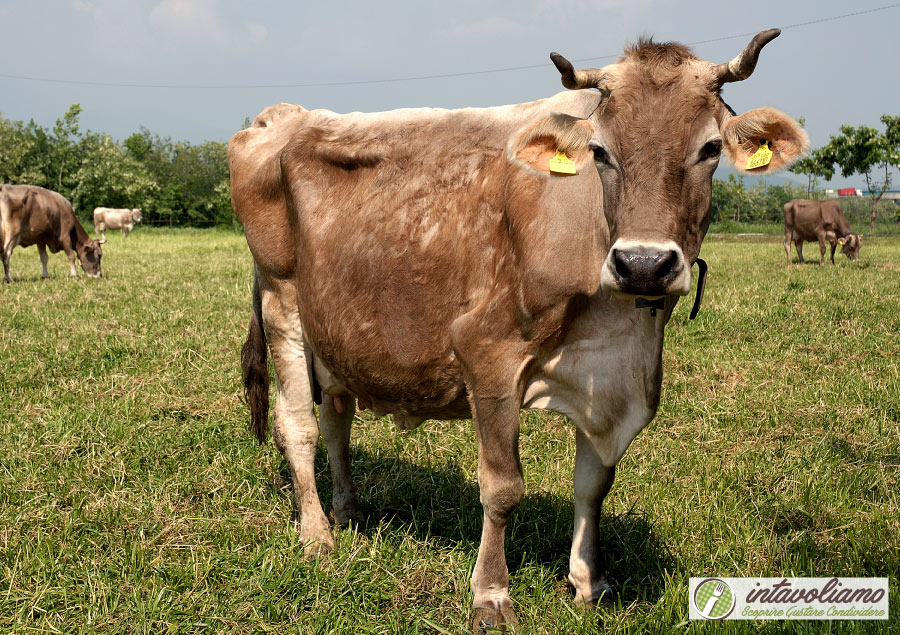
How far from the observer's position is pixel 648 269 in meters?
2.36

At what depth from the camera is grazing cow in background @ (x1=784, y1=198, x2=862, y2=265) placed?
799 inches

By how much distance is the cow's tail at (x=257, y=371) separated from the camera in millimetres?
4559

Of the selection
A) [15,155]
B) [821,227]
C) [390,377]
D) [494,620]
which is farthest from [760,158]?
[15,155]

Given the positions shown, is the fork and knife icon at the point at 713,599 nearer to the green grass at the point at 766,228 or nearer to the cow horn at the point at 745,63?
the cow horn at the point at 745,63

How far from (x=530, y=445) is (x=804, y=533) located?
73.0 inches

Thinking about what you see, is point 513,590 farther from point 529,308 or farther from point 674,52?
point 674,52

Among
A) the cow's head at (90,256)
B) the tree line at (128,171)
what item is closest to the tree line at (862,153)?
the tree line at (128,171)

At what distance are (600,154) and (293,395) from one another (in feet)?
7.61

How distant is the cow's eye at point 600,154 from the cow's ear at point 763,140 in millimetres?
475

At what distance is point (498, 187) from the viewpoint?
320cm

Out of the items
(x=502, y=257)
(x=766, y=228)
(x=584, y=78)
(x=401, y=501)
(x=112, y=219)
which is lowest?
(x=766, y=228)

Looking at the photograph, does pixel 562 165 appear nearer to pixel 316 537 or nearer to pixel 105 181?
pixel 316 537

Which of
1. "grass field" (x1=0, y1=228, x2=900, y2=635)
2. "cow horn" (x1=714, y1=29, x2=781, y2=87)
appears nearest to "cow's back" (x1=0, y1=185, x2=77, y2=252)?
"grass field" (x1=0, y1=228, x2=900, y2=635)

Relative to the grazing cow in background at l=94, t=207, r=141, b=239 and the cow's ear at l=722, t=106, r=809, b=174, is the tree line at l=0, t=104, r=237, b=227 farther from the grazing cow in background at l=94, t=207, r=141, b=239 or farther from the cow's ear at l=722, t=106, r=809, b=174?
the cow's ear at l=722, t=106, r=809, b=174
